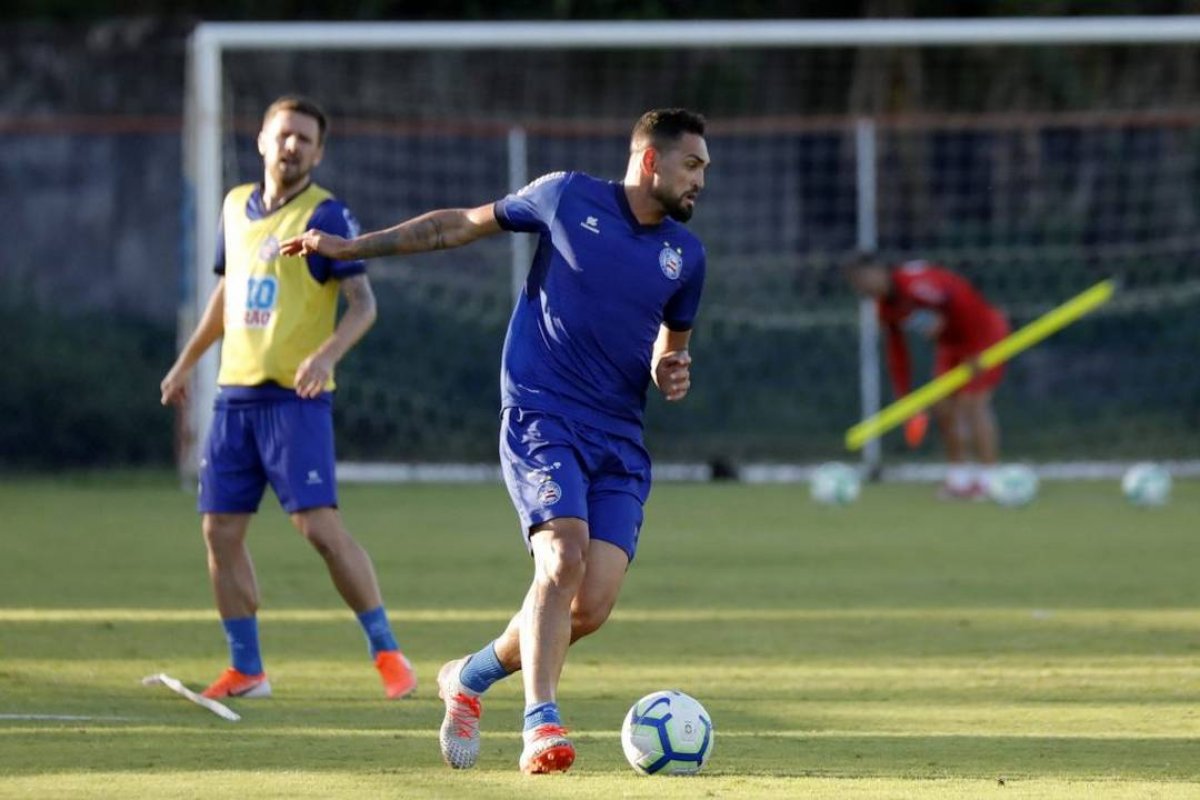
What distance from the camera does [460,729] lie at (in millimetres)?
5812

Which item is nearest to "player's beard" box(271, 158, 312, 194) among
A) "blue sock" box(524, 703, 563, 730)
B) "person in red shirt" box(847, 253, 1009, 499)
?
"blue sock" box(524, 703, 563, 730)

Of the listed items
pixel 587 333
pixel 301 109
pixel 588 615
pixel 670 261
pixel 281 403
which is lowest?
pixel 588 615

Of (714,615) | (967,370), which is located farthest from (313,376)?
(967,370)

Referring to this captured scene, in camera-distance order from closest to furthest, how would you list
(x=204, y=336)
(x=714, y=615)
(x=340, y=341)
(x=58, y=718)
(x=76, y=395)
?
1. (x=58, y=718)
2. (x=340, y=341)
3. (x=204, y=336)
4. (x=714, y=615)
5. (x=76, y=395)

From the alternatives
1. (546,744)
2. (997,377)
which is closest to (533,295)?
(546,744)

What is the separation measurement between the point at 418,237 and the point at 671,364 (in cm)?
78

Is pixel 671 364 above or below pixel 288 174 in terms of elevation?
below

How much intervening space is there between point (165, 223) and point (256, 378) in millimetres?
13543

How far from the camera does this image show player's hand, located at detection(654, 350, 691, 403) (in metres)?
6.19

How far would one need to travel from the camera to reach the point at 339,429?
61.4 feet

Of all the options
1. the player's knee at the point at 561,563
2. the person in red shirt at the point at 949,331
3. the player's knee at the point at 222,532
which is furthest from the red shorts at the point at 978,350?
the player's knee at the point at 561,563

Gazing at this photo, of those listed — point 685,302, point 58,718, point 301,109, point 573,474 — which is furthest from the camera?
point 301,109

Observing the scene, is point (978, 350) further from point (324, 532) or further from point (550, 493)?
point (550, 493)

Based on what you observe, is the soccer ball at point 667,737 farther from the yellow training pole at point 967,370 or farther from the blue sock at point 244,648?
the yellow training pole at point 967,370
